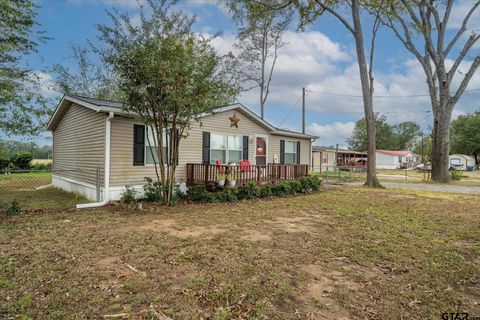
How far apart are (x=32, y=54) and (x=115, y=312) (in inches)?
336

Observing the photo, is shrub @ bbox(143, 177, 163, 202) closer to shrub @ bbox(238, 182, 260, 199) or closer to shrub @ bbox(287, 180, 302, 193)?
shrub @ bbox(238, 182, 260, 199)

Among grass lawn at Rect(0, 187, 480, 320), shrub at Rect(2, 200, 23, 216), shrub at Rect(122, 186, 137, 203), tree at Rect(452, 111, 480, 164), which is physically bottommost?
grass lawn at Rect(0, 187, 480, 320)

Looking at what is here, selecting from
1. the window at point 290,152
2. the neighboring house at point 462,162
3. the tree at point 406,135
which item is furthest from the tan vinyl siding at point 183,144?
the tree at point 406,135

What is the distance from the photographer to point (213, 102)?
7.89 m

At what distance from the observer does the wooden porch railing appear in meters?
9.30

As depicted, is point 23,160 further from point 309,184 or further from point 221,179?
point 309,184

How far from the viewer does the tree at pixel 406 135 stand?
59.5m

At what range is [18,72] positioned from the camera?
7.66 metres

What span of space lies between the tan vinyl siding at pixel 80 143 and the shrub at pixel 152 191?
138cm

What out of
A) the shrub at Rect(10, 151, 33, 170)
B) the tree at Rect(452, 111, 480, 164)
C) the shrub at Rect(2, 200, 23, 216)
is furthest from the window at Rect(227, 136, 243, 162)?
the tree at Rect(452, 111, 480, 164)

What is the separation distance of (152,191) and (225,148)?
3696 millimetres

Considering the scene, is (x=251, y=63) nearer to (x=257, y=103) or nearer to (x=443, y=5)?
(x=257, y=103)

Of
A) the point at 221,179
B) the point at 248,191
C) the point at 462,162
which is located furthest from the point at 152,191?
the point at 462,162

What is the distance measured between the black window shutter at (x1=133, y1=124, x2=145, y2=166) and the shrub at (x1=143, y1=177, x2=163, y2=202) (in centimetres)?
74
